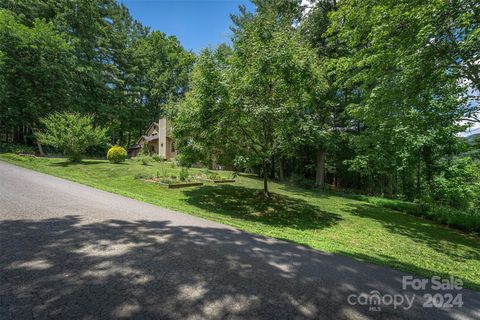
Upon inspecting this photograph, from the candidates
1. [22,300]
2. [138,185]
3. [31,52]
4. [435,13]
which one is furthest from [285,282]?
[31,52]

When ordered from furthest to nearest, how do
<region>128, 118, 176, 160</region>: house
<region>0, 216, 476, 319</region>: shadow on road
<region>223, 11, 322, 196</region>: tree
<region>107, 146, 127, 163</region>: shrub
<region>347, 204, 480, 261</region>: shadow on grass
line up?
1. <region>128, 118, 176, 160</region>: house
2. <region>107, 146, 127, 163</region>: shrub
3. <region>223, 11, 322, 196</region>: tree
4. <region>347, 204, 480, 261</region>: shadow on grass
5. <region>0, 216, 476, 319</region>: shadow on road

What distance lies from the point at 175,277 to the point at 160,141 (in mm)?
25438

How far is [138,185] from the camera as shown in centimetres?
1052

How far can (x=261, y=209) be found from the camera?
8.80 m

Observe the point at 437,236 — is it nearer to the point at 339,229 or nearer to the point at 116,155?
the point at 339,229

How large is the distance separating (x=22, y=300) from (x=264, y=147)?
26.1 ft

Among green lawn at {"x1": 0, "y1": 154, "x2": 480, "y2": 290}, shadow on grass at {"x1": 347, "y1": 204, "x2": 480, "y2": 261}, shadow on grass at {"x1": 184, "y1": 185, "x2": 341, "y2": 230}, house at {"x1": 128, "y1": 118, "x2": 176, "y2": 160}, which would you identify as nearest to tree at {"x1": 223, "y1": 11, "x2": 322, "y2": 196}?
shadow on grass at {"x1": 184, "y1": 185, "x2": 341, "y2": 230}

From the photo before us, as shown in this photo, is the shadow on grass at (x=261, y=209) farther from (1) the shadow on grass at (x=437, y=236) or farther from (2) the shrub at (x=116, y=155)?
(2) the shrub at (x=116, y=155)

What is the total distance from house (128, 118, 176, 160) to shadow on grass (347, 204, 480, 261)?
18.7m

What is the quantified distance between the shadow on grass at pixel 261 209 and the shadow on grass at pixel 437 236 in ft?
7.10

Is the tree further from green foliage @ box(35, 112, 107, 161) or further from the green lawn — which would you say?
green foliage @ box(35, 112, 107, 161)

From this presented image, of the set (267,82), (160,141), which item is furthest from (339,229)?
(160,141)

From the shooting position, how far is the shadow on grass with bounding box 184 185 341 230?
7497 mm

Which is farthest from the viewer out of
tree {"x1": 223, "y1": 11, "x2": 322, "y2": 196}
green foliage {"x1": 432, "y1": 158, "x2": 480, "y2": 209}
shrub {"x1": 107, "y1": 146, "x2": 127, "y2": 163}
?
shrub {"x1": 107, "y1": 146, "x2": 127, "y2": 163}
